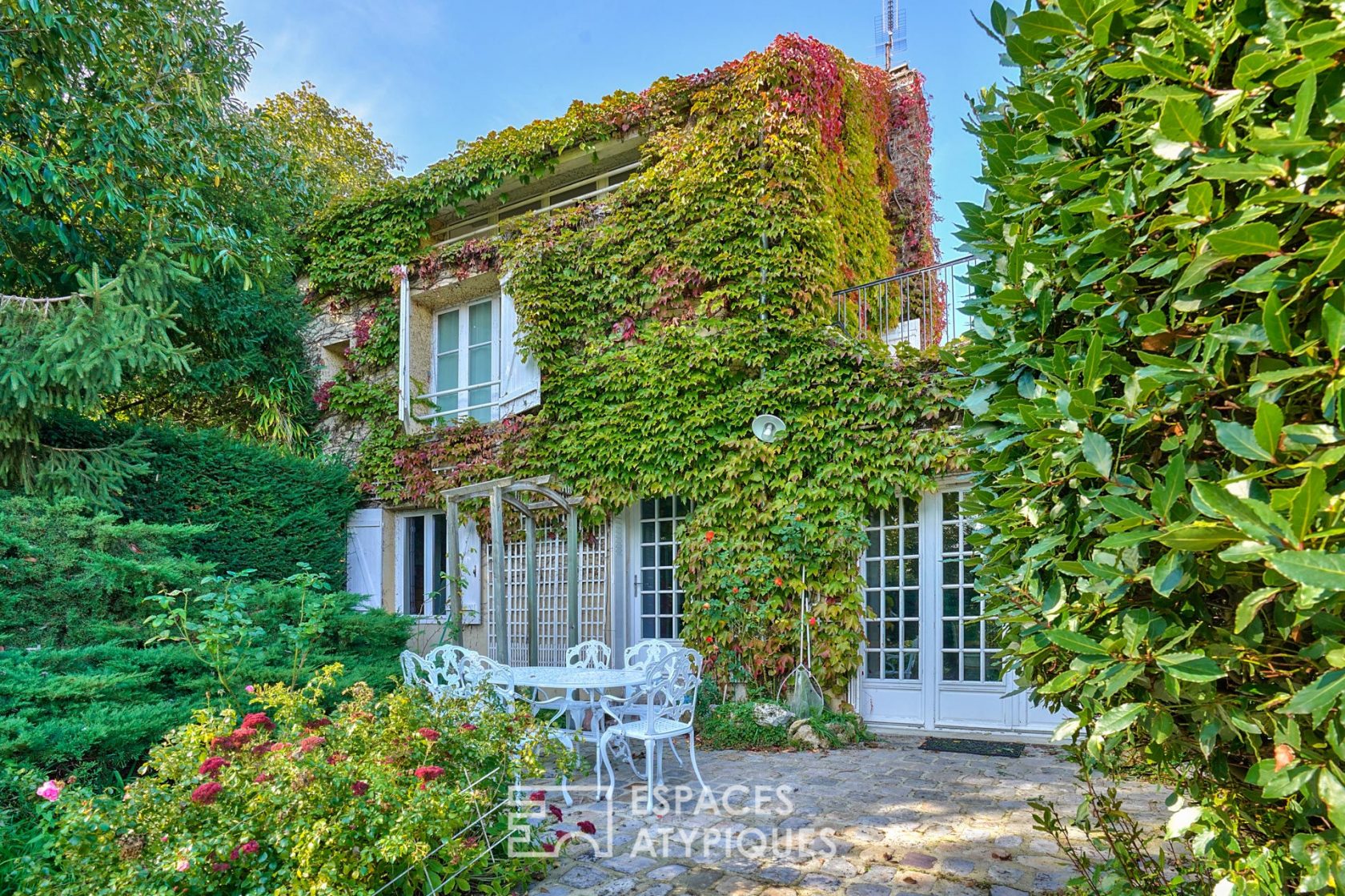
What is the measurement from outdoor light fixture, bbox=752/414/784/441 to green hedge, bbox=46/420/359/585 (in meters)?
5.69

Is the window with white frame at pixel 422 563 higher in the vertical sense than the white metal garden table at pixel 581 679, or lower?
higher

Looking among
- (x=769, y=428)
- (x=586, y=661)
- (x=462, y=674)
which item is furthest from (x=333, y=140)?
(x=462, y=674)

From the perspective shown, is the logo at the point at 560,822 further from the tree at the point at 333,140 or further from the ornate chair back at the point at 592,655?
the tree at the point at 333,140

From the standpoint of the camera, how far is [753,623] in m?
6.52

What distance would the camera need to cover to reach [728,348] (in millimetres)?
7023

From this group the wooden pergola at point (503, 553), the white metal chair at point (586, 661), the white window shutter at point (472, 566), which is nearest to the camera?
the white metal chair at point (586, 661)

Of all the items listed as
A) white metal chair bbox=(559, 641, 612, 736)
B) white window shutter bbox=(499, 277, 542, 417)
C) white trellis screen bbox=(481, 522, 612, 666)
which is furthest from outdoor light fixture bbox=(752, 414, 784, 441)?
white window shutter bbox=(499, 277, 542, 417)

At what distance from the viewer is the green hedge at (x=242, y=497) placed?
25.4 feet

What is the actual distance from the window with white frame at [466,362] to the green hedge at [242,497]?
5.46 ft

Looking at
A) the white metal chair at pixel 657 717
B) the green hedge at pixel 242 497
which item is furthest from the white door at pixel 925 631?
the green hedge at pixel 242 497

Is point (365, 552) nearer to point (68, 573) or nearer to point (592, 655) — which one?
point (68, 573)

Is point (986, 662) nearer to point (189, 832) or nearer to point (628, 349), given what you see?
point (628, 349)

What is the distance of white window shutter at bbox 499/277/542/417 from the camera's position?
26.4ft

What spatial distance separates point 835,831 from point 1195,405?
323cm
